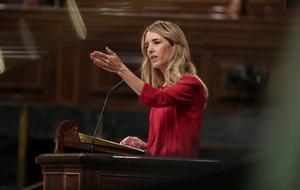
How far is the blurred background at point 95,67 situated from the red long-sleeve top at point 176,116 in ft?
6.20

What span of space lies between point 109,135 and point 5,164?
78 centimetres

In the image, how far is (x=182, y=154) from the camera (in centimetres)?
222

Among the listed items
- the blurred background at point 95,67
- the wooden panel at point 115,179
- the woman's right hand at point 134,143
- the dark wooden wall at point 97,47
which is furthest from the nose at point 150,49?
the dark wooden wall at point 97,47

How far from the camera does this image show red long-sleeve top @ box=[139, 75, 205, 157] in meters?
2.20

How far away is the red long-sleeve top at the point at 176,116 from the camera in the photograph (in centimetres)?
220

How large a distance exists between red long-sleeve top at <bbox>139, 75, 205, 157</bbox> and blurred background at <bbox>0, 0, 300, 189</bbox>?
189 cm

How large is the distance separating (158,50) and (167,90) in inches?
6.9

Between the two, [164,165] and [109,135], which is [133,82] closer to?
[164,165]

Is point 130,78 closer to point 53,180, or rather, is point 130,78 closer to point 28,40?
point 53,180

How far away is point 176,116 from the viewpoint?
2.25 m

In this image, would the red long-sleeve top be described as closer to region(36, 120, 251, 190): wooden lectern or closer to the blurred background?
region(36, 120, 251, 190): wooden lectern

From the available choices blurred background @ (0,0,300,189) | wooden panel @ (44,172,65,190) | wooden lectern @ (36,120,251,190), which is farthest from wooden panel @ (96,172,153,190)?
blurred background @ (0,0,300,189)

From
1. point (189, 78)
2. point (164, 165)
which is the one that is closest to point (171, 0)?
point (189, 78)

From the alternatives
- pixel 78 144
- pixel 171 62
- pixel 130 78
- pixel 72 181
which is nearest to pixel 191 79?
pixel 171 62
